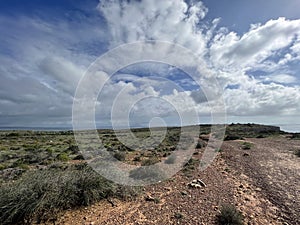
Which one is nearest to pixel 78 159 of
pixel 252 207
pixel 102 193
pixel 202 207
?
pixel 102 193

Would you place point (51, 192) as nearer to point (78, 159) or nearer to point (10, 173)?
point (10, 173)

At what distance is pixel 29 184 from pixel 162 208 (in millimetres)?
3939

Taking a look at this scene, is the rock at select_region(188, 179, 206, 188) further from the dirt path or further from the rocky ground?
the dirt path

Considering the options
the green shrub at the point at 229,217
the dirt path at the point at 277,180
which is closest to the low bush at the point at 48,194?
the green shrub at the point at 229,217

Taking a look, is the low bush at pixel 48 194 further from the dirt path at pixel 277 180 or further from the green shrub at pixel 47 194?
the dirt path at pixel 277 180

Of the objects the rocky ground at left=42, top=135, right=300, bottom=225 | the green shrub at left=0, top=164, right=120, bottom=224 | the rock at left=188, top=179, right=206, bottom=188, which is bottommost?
the rocky ground at left=42, top=135, right=300, bottom=225

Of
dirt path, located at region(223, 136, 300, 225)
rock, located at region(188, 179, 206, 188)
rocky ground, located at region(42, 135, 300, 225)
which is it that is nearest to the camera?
rocky ground, located at region(42, 135, 300, 225)

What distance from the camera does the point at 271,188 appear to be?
25.5ft

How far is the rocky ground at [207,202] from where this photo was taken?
5738 mm

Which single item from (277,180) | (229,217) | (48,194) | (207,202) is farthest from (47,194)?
(277,180)

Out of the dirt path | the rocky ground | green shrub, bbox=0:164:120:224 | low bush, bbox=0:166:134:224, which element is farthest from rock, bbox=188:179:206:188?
green shrub, bbox=0:164:120:224

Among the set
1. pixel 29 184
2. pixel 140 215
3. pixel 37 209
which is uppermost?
pixel 29 184

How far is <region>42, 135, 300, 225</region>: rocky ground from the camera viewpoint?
5.74 m

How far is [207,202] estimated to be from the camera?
6750 mm
